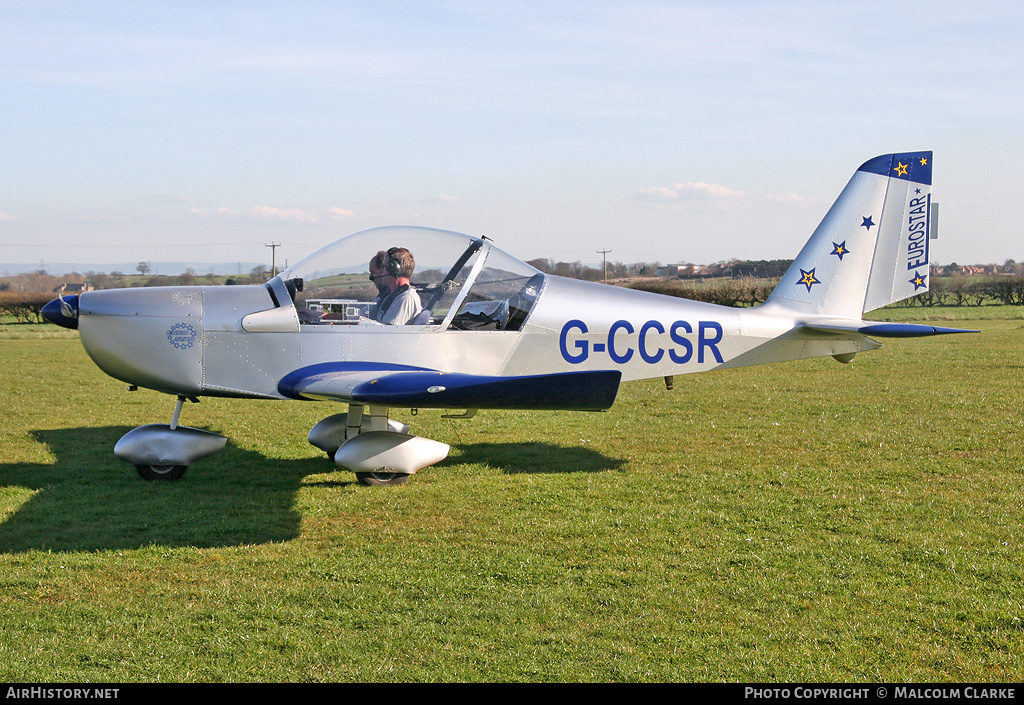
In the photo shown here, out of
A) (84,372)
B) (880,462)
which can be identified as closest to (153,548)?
(880,462)

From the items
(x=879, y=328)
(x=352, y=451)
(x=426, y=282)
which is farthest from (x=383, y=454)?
(x=879, y=328)

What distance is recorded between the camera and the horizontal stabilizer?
7438 mm

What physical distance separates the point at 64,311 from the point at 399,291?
2.83 meters

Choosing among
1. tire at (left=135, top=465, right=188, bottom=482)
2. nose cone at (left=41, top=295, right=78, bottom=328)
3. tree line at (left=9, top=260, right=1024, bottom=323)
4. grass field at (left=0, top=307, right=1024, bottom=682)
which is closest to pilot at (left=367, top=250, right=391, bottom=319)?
grass field at (left=0, top=307, right=1024, bottom=682)

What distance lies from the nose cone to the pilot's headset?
8.70 feet

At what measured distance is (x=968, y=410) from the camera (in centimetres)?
1075

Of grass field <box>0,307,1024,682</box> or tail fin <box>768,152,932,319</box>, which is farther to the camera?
tail fin <box>768,152,932,319</box>

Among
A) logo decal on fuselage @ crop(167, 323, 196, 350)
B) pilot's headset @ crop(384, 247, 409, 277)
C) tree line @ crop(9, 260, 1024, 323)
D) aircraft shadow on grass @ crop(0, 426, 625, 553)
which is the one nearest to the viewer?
aircraft shadow on grass @ crop(0, 426, 625, 553)

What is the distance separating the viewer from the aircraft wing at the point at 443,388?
568 cm

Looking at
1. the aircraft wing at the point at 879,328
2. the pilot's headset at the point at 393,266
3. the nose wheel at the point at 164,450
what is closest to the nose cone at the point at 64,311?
the nose wheel at the point at 164,450

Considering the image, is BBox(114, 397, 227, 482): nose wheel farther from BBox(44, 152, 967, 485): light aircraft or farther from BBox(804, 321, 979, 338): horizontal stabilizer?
BBox(804, 321, 979, 338): horizontal stabilizer

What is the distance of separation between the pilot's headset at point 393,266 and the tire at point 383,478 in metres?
1.73

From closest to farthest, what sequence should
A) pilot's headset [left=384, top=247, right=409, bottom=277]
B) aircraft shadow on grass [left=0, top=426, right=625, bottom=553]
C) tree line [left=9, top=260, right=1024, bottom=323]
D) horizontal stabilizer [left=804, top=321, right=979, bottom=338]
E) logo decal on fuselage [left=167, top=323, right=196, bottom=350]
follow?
aircraft shadow on grass [left=0, top=426, right=625, bottom=553]
logo decal on fuselage [left=167, top=323, right=196, bottom=350]
pilot's headset [left=384, top=247, right=409, bottom=277]
horizontal stabilizer [left=804, top=321, right=979, bottom=338]
tree line [left=9, top=260, right=1024, bottom=323]

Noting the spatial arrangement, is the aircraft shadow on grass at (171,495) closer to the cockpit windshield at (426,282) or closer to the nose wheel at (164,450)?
the nose wheel at (164,450)
